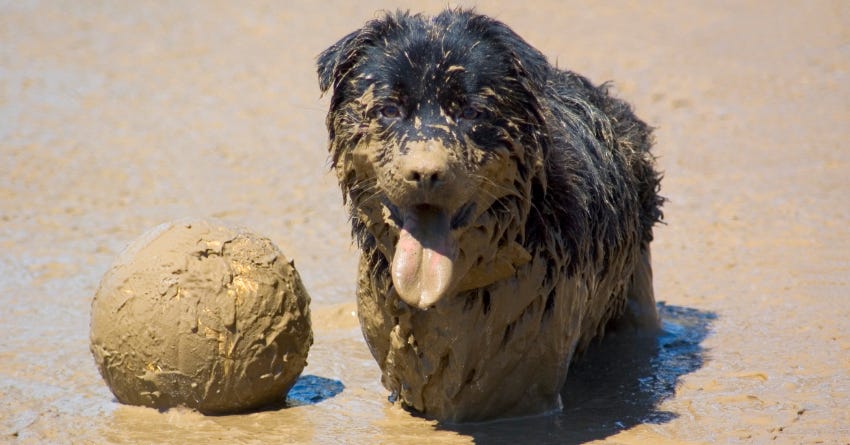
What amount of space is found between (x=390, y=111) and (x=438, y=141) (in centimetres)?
34

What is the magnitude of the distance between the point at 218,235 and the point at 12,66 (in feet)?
35.1

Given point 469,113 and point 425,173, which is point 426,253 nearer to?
point 425,173

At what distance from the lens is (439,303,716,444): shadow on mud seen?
5930 millimetres

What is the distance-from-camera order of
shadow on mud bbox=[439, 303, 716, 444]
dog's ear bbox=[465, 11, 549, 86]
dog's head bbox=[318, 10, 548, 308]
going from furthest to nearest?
shadow on mud bbox=[439, 303, 716, 444] < dog's ear bbox=[465, 11, 549, 86] < dog's head bbox=[318, 10, 548, 308]

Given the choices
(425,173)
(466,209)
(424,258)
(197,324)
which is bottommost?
(197,324)

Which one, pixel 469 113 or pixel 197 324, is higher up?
pixel 469 113

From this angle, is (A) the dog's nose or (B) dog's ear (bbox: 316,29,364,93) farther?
(B) dog's ear (bbox: 316,29,364,93)

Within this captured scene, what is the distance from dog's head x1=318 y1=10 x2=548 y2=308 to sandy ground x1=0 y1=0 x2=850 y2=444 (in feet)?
3.54

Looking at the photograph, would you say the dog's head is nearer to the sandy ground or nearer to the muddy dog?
the muddy dog

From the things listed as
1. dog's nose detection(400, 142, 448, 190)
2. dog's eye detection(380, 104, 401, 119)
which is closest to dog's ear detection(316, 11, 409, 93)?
dog's eye detection(380, 104, 401, 119)

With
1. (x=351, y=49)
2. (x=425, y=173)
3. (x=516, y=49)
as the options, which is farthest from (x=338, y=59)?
(x=425, y=173)

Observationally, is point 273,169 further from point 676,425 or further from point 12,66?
point 676,425

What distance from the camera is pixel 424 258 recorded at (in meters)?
5.16

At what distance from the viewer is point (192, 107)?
578 inches
